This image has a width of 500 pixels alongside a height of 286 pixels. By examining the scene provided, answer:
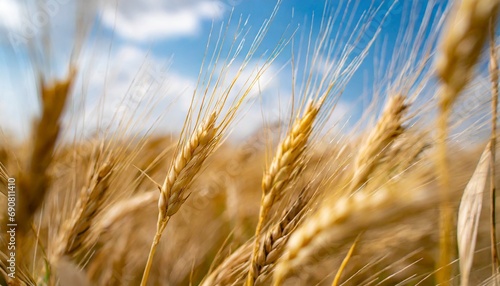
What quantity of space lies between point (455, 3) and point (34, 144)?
2.17ft

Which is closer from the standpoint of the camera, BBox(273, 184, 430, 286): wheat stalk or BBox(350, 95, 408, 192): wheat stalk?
BBox(273, 184, 430, 286): wheat stalk

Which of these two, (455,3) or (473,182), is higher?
(455,3)

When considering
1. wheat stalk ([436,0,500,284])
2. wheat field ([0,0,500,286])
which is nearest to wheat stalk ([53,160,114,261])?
wheat field ([0,0,500,286])

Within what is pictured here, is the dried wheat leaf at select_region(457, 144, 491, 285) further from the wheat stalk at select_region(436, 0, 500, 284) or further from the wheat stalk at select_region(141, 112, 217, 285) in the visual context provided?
the wheat stalk at select_region(141, 112, 217, 285)

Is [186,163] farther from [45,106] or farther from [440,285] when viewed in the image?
[440,285]

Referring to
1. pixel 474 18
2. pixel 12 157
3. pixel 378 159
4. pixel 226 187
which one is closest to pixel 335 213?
pixel 378 159

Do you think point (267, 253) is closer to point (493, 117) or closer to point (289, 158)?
point (289, 158)

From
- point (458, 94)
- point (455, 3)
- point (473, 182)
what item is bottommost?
point (473, 182)

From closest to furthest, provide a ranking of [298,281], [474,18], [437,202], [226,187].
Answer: [437,202], [474,18], [298,281], [226,187]

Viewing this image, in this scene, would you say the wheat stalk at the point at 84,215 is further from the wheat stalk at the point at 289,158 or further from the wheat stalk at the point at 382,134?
the wheat stalk at the point at 382,134

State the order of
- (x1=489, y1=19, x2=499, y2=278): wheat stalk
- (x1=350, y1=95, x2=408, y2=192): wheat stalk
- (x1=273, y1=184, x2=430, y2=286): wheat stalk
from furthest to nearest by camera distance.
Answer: (x1=350, y1=95, x2=408, y2=192): wheat stalk
(x1=489, y1=19, x2=499, y2=278): wheat stalk
(x1=273, y1=184, x2=430, y2=286): wheat stalk

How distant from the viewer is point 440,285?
658 mm

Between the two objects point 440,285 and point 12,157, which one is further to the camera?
point 12,157

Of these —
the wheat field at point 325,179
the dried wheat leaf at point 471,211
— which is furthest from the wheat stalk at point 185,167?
the dried wheat leaf at point 471,211
